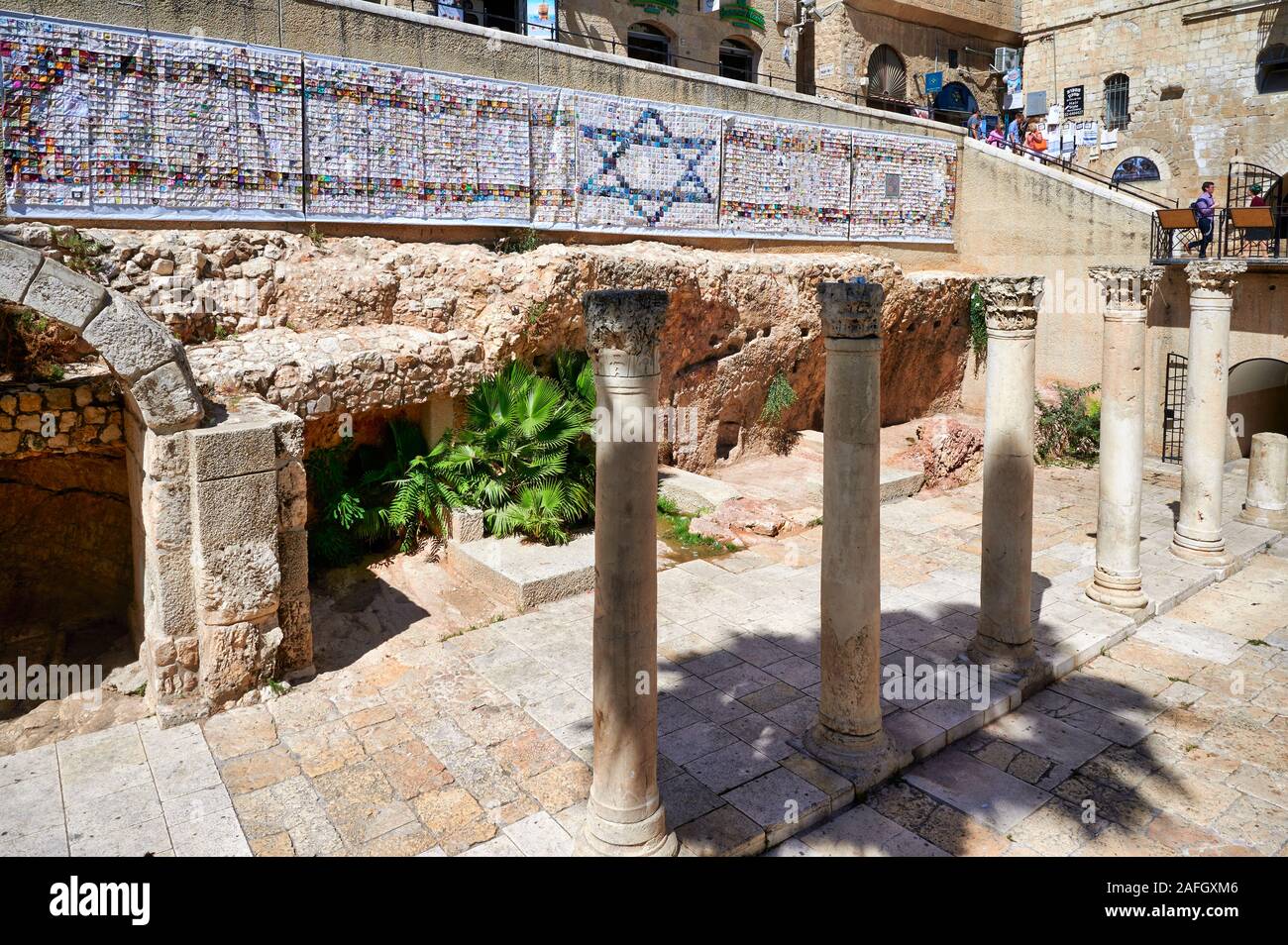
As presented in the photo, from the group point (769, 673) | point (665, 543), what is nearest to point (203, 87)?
point (665, 543)

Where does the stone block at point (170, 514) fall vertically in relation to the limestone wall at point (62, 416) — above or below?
below

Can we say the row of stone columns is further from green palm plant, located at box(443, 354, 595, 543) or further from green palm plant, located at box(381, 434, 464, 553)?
green palm plant, located at box(381, 434, 464, 553)

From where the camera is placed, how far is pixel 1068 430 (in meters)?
16.8

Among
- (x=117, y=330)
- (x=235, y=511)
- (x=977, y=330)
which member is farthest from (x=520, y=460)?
(x=977, y=330)

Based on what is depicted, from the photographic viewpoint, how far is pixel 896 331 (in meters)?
16.7

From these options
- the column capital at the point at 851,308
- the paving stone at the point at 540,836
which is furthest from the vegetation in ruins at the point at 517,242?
the paving stone at the point at 540,836

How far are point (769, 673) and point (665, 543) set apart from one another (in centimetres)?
344

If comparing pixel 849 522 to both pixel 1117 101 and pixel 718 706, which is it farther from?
pixel 1117 101

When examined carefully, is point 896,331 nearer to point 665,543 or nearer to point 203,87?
point 665,543

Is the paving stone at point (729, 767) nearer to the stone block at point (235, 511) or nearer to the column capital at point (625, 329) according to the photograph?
the column capital at point (625, 329)

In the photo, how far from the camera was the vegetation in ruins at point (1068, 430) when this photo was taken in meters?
16.6

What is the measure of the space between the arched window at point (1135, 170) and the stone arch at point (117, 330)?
22.8 meters

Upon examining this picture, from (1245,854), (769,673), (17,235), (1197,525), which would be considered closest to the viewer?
(1245,854)

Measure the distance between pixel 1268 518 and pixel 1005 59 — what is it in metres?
17.0
